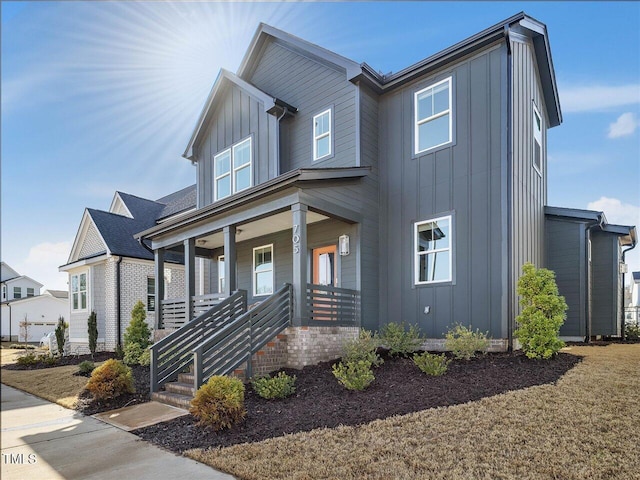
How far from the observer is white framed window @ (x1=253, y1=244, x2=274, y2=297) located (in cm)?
1327

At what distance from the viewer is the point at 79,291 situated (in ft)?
59.3

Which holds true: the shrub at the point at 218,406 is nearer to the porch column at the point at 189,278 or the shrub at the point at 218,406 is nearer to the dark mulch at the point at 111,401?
the dark mulch at the point at 111,401

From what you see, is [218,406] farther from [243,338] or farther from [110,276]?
[110,276]

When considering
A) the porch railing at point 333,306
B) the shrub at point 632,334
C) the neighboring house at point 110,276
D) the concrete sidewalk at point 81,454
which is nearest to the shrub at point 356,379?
the porch railing at point 333,306

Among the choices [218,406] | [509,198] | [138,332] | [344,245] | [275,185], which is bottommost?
[138,332]

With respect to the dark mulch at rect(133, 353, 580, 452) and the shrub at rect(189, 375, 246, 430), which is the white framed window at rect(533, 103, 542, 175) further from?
the shrub at rect(189, 375, 246, 430)

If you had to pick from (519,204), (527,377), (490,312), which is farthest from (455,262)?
(527,377)

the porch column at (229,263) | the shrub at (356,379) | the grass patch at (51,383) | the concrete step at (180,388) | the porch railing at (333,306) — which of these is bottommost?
the grass patch at (51,383)

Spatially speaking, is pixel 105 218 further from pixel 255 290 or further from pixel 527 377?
pixel 527 377

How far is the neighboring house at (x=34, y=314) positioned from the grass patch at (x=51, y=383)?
14.6 meters

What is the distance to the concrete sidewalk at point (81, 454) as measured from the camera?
4711mm

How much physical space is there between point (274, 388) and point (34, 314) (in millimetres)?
26840

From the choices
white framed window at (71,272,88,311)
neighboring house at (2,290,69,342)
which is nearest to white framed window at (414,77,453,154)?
white framed window at (71,272,88,311)

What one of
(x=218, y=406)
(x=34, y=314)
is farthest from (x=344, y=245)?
(x=34, y=314)
